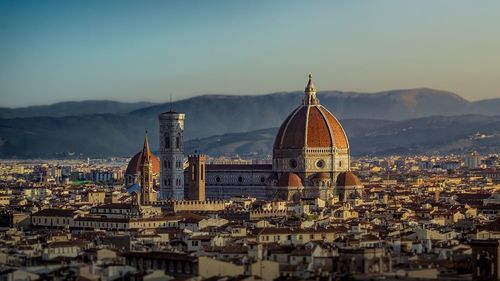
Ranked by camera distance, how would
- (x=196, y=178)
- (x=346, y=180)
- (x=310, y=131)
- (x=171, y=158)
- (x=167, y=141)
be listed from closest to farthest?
(x=346, y=180) → (x=310, y=131) → (x=196, y=178) → (x=171, y=158) → (x=167, y=141)

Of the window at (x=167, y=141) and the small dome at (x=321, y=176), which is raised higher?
the window at (x=167, y=141)

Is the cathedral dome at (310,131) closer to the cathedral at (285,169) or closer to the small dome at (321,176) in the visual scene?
the cathedral at (285,169)

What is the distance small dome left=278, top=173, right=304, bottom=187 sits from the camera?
111250mm

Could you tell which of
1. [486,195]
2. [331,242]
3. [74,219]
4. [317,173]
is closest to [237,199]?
[317,173]

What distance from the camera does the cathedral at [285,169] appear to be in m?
113

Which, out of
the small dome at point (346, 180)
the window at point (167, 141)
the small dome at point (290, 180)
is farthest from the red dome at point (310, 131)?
the window at point (167, 141)

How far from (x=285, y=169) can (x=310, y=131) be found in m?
3.37

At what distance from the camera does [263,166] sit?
11994 centimetres

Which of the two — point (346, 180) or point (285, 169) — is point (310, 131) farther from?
point (346, 180)

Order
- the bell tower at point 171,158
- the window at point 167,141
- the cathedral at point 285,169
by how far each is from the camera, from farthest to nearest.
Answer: the window at point 167,141, the bell tower at point 171,158, the cathedral at point 285,169

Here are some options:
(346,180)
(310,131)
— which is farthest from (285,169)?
(346,180)

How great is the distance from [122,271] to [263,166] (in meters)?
72.7

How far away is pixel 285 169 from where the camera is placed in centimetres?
11581

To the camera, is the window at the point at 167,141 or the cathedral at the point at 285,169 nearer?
the cathedral at the point at 285,169
